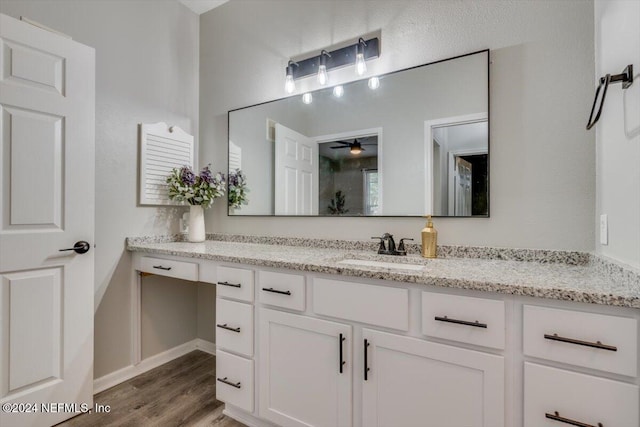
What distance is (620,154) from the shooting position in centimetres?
113

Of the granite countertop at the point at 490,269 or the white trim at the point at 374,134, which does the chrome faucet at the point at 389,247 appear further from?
the white trim at the point at 374,134

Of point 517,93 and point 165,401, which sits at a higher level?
point 517,93

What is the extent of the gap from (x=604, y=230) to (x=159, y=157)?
2.65 m

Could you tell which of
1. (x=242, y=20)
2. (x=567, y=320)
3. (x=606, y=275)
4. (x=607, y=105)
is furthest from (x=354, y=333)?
(x=242, y=20)

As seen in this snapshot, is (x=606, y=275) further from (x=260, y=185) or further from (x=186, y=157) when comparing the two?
(x=186, y=157)

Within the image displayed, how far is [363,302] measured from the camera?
133cm

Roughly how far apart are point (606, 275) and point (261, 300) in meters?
1.42

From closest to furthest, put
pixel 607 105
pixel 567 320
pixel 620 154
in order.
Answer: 1. pixel 567 320
2. pixel 620 154
3. pixel 607 105

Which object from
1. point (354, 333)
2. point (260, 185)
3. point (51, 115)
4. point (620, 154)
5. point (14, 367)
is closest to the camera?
point (620, 154)

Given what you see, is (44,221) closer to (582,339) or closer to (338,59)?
(338,59)

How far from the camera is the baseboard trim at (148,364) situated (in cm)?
207

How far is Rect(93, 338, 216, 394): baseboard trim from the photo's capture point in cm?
207

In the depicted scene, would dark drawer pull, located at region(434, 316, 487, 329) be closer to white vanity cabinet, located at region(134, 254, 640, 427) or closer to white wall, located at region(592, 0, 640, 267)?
white vanity cabinet, located at region(134, 254, 640, 427)

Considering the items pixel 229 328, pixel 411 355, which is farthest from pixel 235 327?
pixel 411 355
